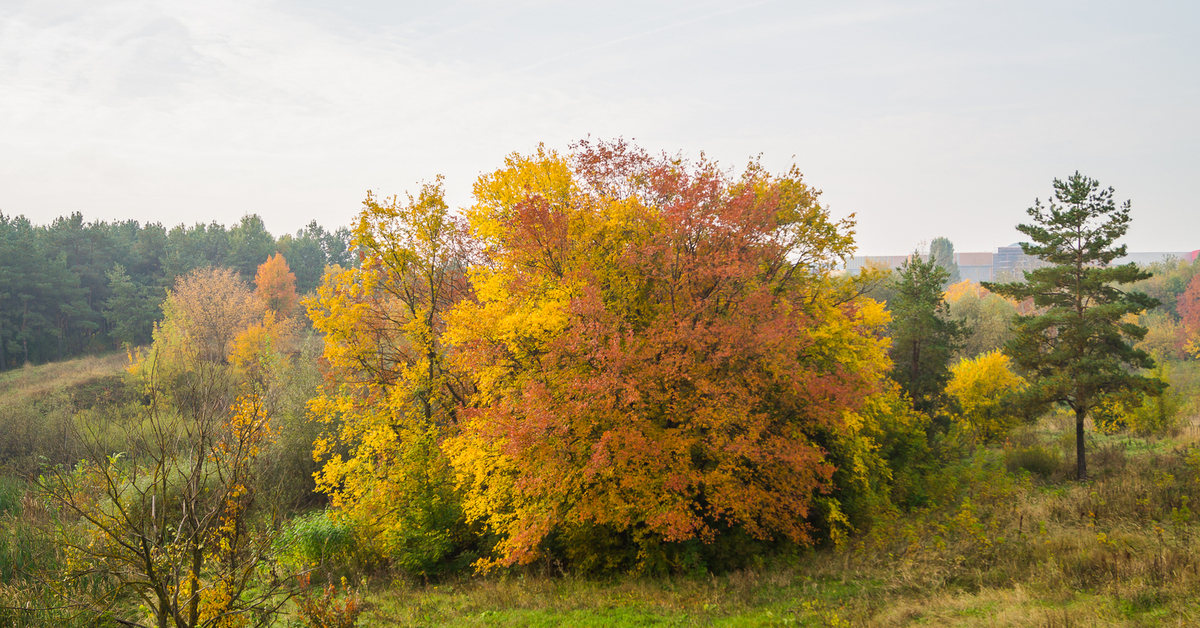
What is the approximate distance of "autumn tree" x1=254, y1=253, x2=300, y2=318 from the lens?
207 feet

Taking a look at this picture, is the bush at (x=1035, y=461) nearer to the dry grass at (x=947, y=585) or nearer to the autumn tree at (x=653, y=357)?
the dry grass at (x=947, y=585)

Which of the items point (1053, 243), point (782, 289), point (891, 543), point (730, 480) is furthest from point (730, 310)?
point (1053, 243)

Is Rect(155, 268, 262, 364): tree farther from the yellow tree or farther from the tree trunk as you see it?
the tree trunk

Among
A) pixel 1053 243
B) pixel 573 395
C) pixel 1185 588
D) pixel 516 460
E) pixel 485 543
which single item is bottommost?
pixel 485 543

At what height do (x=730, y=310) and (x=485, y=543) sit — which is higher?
(x=730, y=310)

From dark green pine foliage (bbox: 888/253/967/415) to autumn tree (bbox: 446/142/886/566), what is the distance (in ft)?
47.2

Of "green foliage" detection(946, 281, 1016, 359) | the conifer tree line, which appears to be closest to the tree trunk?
"green foliage" detection(946, 281, 1016, 359)

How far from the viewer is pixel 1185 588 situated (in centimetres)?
918

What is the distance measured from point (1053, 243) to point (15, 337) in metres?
68.9

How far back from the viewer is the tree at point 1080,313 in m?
20.3

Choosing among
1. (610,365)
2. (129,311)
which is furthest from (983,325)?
(129,311)

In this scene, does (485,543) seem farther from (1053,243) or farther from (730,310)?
(1053,243)

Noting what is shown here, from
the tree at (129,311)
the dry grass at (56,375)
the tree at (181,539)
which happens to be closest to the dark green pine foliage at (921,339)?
the tree at (181,539)

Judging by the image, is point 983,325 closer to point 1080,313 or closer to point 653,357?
point 1080,313
